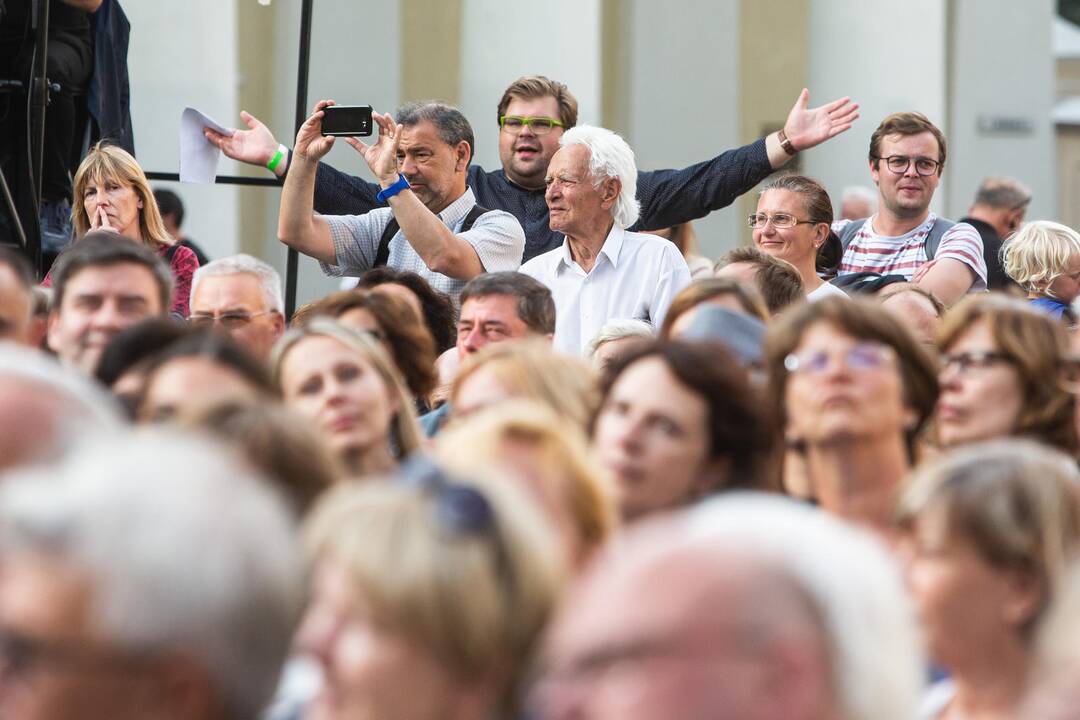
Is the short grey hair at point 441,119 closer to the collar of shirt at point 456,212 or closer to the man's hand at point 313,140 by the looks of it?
the collar of shirt at point 456,212

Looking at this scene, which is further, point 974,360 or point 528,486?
point 974,360

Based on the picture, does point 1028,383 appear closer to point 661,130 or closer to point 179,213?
point 179,213

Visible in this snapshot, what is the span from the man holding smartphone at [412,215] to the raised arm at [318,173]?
0.31 metres

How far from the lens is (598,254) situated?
6.65 metres

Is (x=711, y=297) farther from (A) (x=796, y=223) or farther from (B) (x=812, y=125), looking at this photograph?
(B) (x=812, y=125)

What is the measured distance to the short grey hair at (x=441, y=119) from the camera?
6883mm

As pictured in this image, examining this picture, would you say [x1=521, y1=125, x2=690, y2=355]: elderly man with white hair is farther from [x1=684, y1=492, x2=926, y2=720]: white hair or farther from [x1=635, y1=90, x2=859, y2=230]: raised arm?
[x1=684, y1=492, x2=926, y2=720]: white hair

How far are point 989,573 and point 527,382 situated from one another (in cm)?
154

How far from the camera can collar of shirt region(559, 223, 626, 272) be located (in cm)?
662

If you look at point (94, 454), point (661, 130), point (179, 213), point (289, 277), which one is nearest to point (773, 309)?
point (289, 277)

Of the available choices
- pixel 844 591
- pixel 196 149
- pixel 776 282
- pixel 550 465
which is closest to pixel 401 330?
pixel 776 282

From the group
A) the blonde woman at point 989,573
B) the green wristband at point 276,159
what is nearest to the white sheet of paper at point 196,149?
the green wristband at point 276,159

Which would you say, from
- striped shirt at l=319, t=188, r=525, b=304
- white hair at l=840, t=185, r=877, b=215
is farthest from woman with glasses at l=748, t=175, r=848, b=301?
white hair at l=840, t=185, r=877, b=215

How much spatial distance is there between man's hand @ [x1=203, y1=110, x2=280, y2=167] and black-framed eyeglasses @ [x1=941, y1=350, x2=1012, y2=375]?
3.51 m
